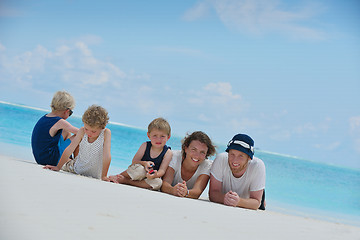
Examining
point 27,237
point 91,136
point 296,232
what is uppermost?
point 91,136

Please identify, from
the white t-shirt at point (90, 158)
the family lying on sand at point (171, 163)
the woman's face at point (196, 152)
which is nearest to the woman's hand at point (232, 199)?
the family lying on sand at point (171, 163)

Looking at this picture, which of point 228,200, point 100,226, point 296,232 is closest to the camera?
point 100,226

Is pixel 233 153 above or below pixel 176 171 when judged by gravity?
above

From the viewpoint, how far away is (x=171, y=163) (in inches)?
206

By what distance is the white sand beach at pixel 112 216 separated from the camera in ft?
8.94

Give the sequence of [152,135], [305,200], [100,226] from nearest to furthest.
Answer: [100,226] → [152,135] → [305,200]

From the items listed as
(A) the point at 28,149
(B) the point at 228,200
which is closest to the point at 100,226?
(B) the point at 228,200

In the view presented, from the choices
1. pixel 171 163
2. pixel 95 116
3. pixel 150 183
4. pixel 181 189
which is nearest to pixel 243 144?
pixel 181 189

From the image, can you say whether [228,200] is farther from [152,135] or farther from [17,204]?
[17,204]

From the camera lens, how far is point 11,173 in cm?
420

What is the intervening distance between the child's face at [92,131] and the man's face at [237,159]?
1.78 meters

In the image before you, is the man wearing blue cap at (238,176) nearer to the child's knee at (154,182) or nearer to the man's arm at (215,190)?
the man's arm at (215,190)

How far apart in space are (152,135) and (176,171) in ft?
1.91

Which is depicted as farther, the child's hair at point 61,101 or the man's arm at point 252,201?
the child's hair at point 61,101
